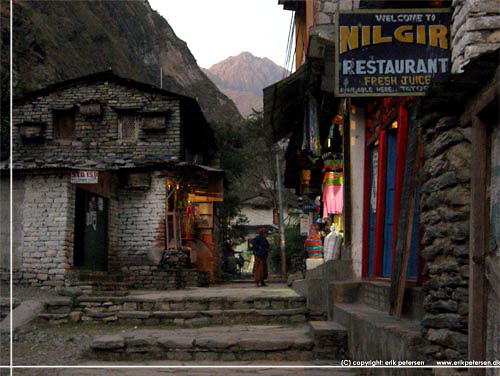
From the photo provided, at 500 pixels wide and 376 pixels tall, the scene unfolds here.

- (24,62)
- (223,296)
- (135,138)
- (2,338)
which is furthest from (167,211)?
(24,62)

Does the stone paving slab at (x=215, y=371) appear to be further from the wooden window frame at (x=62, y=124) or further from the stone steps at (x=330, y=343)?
the wooden window frame at (x=62, y=124)

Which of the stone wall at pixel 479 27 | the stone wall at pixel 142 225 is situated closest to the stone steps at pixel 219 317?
the stone wall at pixel 479 27

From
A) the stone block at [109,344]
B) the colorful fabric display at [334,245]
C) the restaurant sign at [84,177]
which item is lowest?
the stone block at [109,344]

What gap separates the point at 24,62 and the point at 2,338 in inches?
977

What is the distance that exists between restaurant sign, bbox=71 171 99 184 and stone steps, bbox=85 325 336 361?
695 centimetres

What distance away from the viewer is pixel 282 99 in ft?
38.7

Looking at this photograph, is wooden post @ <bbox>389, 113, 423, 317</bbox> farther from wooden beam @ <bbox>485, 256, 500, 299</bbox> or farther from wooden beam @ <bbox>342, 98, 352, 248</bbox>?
wooden beam @ <bbox>342, 98, 352, 248</bbox>

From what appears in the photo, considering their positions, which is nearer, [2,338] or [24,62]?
[2,338]

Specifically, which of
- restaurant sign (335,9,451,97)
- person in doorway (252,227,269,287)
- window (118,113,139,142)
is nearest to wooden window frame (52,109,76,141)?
window (118,113,139,142)

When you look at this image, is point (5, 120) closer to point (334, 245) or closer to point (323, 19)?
point (323, 19)

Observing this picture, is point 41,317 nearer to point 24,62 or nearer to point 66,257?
point 66,257

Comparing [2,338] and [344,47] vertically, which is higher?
[344,47]

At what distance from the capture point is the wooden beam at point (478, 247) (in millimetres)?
3662

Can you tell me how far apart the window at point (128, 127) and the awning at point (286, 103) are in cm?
718
